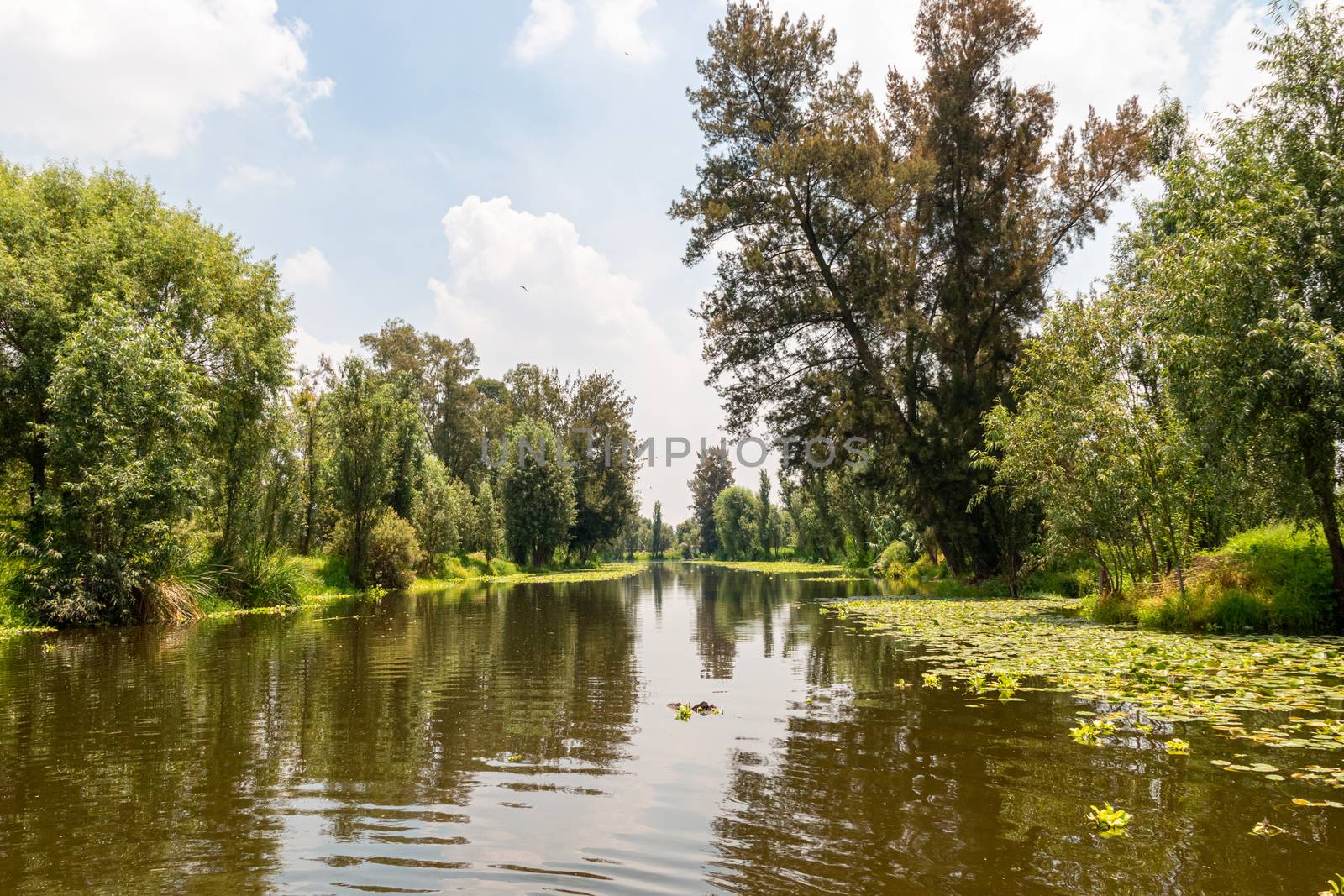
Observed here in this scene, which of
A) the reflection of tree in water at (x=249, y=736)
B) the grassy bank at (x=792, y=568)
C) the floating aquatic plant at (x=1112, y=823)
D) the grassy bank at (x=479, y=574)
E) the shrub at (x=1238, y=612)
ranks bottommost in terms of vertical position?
the grassy bank at (x=792, y=568)

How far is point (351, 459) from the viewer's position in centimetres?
3406

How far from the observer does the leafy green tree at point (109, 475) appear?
18219mm

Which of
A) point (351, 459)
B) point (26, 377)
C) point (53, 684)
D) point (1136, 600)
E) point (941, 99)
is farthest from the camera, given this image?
point (351, 459)

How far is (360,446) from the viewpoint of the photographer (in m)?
34.2

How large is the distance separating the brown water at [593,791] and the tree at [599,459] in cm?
5431

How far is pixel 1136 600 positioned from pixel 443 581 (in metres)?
36.2

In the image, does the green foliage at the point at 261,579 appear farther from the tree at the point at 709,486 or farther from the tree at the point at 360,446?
the tree at the point at 709,486

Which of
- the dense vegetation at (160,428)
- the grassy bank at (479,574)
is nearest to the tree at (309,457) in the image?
the dense vegetation at (160,428)

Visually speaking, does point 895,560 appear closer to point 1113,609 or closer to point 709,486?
point 1113,609

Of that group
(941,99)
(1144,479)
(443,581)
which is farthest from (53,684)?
(443,581)

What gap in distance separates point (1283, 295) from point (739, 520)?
102876 mm

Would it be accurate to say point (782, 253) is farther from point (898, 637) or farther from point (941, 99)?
point (898, 637)

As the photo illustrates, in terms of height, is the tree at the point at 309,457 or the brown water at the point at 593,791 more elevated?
the tree at the point at 309,457

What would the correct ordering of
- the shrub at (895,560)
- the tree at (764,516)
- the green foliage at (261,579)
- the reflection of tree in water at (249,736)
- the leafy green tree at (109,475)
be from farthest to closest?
the tree at (764,516) → the shrub at (895,560) → the green foliage at (261,579) → the leafy green tree at (109,475) → the reflection of tree in water at (249,736)
